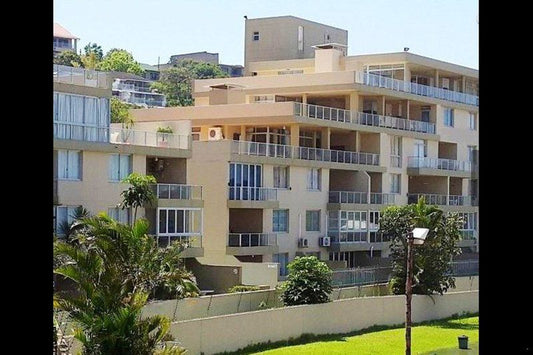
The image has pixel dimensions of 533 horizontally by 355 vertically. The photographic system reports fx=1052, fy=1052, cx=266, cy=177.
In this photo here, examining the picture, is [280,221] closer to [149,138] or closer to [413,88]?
[149,138]

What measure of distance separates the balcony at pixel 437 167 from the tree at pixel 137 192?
19.6 ft

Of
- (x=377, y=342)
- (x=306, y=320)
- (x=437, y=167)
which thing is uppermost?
(x=437, y=167)

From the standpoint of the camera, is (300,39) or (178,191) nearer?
(178,191)

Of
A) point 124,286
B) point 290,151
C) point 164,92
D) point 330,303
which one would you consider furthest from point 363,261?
point 164,92

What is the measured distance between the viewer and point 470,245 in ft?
52.7

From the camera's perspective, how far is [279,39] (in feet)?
57.6

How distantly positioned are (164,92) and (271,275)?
1466 centimetres

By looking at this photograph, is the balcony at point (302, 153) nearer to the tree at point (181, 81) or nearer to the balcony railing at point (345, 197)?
the balcony railing at point (345, 197)

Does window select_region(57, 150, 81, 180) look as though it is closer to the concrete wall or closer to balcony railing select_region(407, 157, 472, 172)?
the concrete wall

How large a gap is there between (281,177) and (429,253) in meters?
2.21

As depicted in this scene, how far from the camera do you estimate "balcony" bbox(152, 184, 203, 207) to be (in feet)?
37.2

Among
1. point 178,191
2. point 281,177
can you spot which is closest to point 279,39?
point 281,177

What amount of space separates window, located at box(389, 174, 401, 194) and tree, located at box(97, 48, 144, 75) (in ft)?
36.1
